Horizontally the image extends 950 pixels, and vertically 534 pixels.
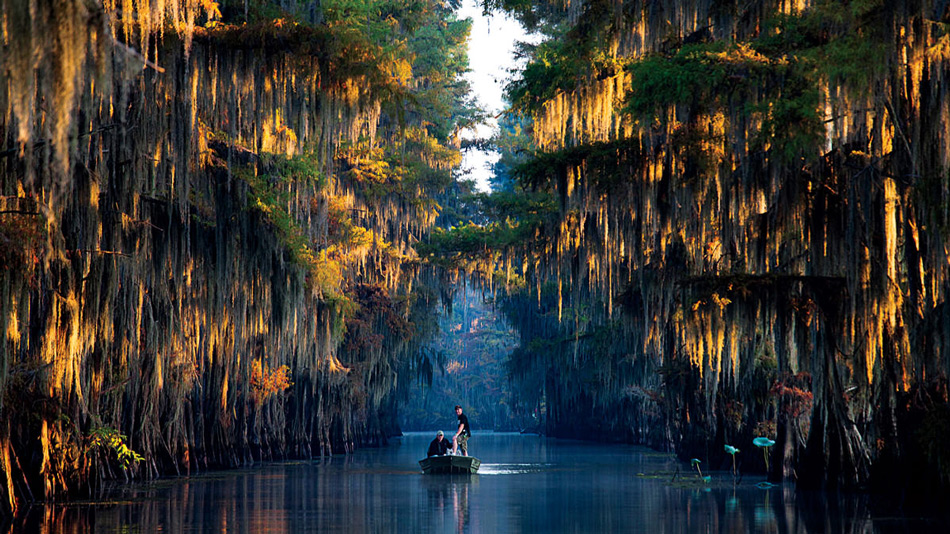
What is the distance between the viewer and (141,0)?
11.8 metres

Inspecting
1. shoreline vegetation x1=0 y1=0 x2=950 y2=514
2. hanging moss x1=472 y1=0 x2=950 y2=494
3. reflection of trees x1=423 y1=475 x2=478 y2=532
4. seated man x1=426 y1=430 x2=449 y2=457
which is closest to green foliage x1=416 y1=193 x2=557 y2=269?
shoreline vegetation x1=0 y1=0 x2=950 y2=514

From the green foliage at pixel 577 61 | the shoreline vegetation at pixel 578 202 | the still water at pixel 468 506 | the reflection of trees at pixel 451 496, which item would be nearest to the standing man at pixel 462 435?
the still water at pixel 468 506

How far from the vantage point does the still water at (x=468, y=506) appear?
14773mm

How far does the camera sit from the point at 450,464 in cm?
2748

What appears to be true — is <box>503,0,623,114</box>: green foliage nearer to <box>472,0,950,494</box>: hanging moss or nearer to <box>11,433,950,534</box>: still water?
<box>472,0,950,494</box>: hanging moss

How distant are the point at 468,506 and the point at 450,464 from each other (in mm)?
9061

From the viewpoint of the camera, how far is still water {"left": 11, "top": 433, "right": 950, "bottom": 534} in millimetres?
14773

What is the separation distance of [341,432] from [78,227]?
3075cm

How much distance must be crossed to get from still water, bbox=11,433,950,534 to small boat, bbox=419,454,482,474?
1.03 feet

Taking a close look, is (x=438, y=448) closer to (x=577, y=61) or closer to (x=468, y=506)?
(x=468, y=506)

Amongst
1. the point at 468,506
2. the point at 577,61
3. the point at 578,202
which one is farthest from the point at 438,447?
the point at 577,61

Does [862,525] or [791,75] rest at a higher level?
[791,75]

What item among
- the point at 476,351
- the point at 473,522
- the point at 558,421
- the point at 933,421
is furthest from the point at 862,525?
the point at 476,351

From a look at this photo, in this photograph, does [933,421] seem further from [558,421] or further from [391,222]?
[558,421]
